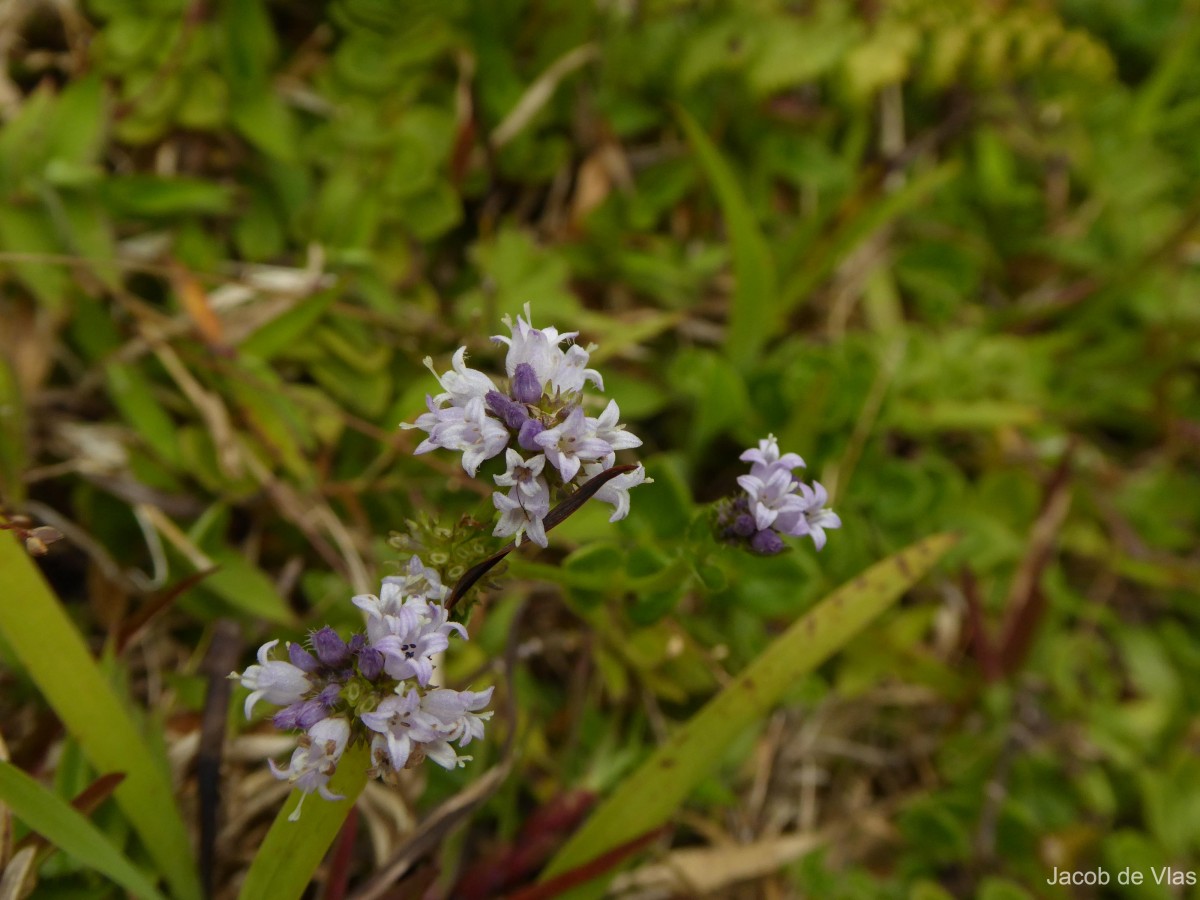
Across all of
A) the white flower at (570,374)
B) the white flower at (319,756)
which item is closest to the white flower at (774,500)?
the white flower at (570,374)

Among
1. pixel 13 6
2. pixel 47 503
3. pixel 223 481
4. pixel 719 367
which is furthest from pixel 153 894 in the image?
pixel 13 6

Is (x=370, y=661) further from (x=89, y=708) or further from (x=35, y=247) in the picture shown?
(x=35, y=247)

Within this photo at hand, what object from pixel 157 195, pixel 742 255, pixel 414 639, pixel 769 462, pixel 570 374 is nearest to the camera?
pixel 414 639

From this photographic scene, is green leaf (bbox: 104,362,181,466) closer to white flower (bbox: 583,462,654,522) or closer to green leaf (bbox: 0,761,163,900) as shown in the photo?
green leaf (bbox: 0,761,163,900)

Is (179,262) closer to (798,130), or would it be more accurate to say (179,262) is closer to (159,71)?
(159,71)

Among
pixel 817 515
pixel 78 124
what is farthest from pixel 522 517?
pixel 78 124


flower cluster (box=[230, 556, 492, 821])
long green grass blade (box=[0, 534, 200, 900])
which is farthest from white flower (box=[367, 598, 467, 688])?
long green grass blade (box=[0, 534, 200, 900])

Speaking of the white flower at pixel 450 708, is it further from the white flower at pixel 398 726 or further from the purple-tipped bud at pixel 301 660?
the purple-tipped bud at pixel 301 660
